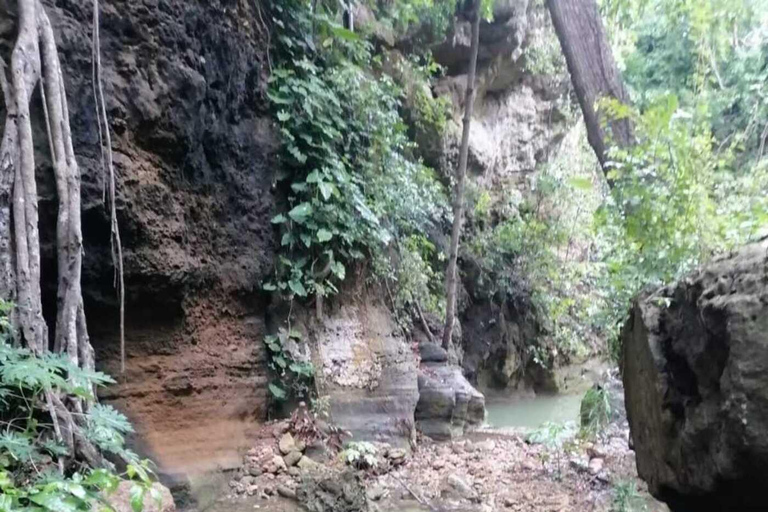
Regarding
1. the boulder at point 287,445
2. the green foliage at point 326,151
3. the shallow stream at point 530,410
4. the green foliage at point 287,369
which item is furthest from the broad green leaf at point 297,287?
the shallow stream at point 530,410

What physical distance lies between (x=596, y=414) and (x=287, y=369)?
307 cm

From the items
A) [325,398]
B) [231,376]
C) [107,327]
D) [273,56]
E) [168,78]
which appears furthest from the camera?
[273,56]

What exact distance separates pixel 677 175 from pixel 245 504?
12.6 ft

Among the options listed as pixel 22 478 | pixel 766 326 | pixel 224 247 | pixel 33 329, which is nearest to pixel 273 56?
pixel 224 247

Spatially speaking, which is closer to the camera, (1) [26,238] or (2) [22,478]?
(2) [22,478]

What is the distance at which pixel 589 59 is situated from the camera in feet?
19.3

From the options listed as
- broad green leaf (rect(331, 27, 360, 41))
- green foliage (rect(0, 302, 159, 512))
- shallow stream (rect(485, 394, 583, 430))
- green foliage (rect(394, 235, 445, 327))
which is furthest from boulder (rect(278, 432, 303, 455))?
shallow stream (rect(485, 394, 583, 430))

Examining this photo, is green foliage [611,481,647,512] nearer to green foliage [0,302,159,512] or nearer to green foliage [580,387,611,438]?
green foliage [580,387,611,438]

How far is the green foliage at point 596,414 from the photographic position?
5.50 metres

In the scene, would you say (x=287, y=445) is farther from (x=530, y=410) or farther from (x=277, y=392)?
(x=530, y=410)

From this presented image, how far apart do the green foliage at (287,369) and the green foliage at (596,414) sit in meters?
2.65

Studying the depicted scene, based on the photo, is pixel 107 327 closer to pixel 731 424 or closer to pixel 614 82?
pixel 731 424

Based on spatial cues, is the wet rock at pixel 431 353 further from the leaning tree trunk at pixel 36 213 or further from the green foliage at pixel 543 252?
the leaning tree trunk at pixel 36 213

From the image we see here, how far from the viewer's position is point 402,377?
19.2 feet
